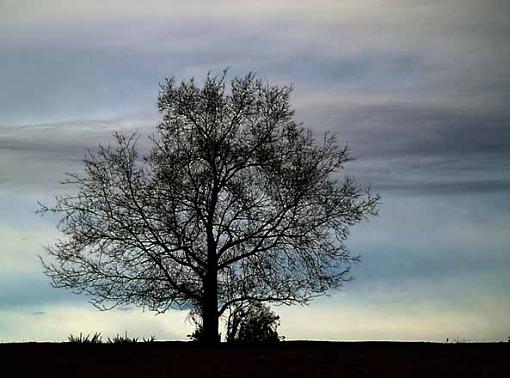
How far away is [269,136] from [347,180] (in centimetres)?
303

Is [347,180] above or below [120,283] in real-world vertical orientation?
above
